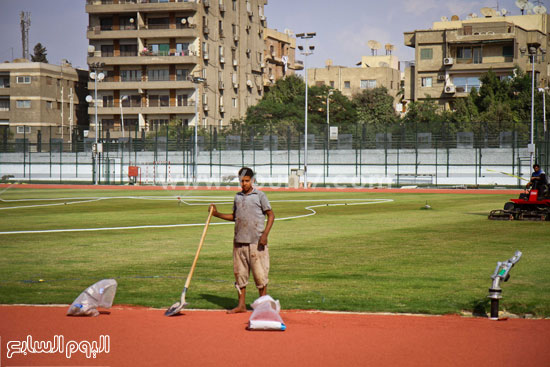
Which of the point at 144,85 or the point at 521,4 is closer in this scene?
the point at 144,85

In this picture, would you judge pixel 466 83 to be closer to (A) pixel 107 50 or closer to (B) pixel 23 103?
(A) pixel 107 50

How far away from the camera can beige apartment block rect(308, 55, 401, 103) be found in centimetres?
12081

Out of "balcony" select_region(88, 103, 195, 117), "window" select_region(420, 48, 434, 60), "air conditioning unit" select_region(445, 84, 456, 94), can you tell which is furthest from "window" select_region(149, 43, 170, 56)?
"air conditioning unit" select_region(445, 84, 456, 94)

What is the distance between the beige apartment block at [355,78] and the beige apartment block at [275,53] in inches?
228

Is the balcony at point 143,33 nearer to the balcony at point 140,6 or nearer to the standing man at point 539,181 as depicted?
the balcony at point 140,6

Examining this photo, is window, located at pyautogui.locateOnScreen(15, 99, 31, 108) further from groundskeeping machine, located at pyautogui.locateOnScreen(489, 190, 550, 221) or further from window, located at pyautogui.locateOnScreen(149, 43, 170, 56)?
groundskeeping machine, located at pyautogui.locateOnScreen(489, 190, 550, 221)

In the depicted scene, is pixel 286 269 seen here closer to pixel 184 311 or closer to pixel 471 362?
pixel 184 311

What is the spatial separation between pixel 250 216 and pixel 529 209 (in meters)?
19.7

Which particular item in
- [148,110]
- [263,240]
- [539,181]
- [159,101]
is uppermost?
[159,101]

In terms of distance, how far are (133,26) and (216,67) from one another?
12119 mm

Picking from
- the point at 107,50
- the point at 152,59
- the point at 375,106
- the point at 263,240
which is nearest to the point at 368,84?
the point at 375,106

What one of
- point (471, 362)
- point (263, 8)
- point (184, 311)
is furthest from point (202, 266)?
point (263, 8)

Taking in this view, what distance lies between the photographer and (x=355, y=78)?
122 metres

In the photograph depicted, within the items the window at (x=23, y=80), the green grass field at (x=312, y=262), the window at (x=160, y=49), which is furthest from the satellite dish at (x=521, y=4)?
the green grass field at (x=312, y=262)
